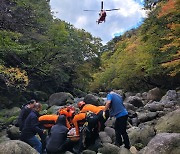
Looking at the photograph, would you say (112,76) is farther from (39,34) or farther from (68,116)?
(68,116)

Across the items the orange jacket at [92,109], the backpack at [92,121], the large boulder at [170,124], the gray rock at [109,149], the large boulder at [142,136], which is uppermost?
the orange jacket at [92,109]

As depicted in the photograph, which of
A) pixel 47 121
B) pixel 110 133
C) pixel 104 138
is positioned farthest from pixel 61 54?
pixel 104 138

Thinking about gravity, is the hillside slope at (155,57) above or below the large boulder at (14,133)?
above

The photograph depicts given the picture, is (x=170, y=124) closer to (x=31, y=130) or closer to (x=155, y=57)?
(x=31, y=130)

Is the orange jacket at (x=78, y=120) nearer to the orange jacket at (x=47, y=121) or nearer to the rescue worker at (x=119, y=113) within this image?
the orange jacket at (x=47, y=121)

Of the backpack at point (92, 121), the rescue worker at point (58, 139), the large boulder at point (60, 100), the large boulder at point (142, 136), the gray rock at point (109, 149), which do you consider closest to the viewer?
the rescue worker at point (58, 139)

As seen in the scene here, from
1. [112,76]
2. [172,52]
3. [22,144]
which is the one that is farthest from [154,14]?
[112,76]

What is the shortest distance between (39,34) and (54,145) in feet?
56.6

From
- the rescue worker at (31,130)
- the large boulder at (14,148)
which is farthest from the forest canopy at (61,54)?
the large boulder at (14,148)

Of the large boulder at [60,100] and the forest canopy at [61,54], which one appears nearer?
the forest canopy at [61,54]

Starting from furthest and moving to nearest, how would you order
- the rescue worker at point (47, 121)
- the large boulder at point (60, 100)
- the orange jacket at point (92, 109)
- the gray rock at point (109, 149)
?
the large boulder at point (60, 100), the rescue worker at point (47, 121), the orange jacket at point (92, 109), the gray rock at point (109, 149)

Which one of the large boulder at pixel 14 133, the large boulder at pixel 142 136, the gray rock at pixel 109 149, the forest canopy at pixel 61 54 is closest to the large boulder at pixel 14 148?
the gray rock at pixel 109 149

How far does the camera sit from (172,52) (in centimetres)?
1933

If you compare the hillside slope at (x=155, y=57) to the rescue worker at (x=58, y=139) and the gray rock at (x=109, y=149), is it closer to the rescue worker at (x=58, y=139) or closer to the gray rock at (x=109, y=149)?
the gray rock at (x=109, y=149)
